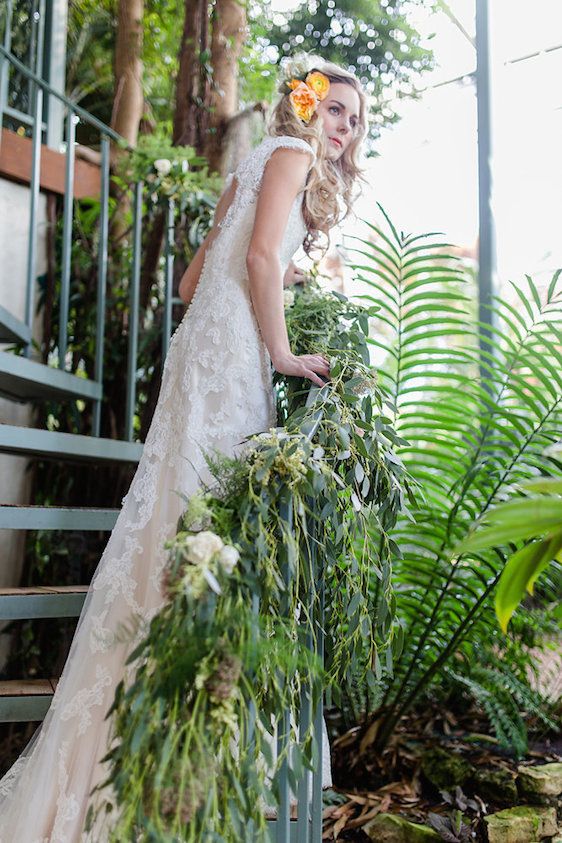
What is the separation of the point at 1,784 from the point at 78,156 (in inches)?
120

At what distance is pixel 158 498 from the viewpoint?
1803 mm

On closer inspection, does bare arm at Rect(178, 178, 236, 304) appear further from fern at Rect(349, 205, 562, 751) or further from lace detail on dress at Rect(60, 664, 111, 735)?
lace detail on dress at Rect(60, 664, 111, 735)

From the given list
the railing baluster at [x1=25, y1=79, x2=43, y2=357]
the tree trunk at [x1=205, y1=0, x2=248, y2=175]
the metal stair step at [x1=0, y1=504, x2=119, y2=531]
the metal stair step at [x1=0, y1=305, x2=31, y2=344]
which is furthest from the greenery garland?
the tree trunk at [x1=205, y1=0, x2=248, y2=175]

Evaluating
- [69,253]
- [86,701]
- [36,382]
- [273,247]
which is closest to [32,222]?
[69,253]

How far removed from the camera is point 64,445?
243 centimetres

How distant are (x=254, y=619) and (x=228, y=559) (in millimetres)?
101

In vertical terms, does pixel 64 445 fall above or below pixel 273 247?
below

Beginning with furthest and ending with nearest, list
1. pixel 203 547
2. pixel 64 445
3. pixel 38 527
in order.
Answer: pixel 64 445, pixel 38 527, pixel 203 547

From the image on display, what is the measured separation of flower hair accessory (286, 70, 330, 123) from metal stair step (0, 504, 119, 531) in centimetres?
129

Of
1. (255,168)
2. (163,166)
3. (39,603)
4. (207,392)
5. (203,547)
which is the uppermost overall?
(163,166)

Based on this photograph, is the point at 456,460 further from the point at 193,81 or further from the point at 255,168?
the point at 193,81

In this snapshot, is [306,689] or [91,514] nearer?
[306,689]

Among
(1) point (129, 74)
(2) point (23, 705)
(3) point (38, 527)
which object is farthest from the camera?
(1) point (129, 74)

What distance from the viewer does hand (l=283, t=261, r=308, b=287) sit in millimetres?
2305
